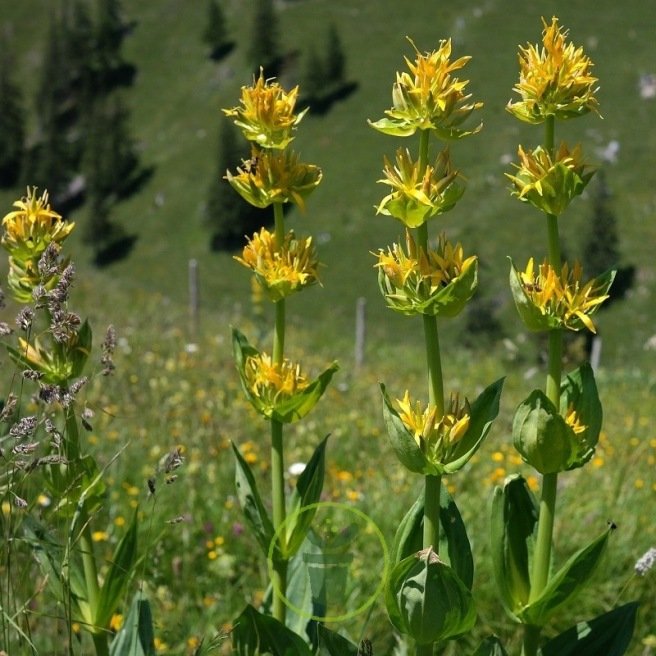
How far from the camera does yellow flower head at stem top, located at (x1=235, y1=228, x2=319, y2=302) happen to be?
8.75 ft

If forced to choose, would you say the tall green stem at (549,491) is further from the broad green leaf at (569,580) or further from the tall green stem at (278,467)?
the tall green stem at (278,467)

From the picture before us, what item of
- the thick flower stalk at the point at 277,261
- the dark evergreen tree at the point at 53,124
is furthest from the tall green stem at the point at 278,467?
the dark evergreen tree at the point at 53,124

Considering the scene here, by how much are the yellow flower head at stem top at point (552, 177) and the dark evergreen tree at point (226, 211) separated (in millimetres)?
78119

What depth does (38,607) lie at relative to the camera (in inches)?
156

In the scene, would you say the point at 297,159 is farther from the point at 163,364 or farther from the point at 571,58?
the point at 163,364

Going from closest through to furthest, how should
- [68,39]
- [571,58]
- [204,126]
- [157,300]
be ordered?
[571,58] < [157,300] < [204,126] < [68,39]

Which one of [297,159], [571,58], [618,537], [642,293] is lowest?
[618,537]

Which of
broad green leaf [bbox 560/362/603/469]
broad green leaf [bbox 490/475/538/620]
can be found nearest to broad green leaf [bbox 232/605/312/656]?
broad green leaf [bbox 490/475/538/620]

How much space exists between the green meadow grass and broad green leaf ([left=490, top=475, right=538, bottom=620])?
0.93 m

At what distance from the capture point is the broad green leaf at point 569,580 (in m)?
2.33

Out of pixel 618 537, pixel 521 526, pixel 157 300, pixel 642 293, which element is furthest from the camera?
pixel 642 293

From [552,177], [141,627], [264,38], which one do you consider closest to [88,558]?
[141,627]

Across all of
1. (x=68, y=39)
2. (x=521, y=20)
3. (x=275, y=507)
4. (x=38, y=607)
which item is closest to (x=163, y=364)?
(x=38, y=607)

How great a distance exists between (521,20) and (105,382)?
3546 inches
